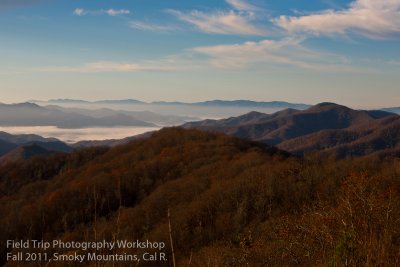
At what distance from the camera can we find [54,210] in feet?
272

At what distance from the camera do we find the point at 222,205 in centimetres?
5484

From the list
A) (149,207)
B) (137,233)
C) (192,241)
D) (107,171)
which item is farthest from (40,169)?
(192,241)

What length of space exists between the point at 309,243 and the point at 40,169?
141m

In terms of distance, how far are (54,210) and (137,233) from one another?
35851 millimetres

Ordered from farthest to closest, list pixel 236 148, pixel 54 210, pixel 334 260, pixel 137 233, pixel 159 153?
pixel 159 153, pixel 236 148, pixel 54 210, pixel 137 233, pixel 334 260

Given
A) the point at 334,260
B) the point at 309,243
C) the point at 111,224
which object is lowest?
the point at 111,224

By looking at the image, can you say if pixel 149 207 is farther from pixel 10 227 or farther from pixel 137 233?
pixel 10 227

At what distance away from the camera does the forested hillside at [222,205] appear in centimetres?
786

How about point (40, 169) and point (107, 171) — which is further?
point (40, 169)

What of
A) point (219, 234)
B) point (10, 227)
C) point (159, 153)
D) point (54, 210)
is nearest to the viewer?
point (219, 234)

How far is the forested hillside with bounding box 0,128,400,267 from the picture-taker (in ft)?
25.8

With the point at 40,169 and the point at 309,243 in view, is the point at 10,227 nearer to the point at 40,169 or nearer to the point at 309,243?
the point at 40,169

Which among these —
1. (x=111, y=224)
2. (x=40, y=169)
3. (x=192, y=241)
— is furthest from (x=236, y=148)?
(x=40, y=169)

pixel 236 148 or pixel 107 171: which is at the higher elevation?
pixel 236 148
